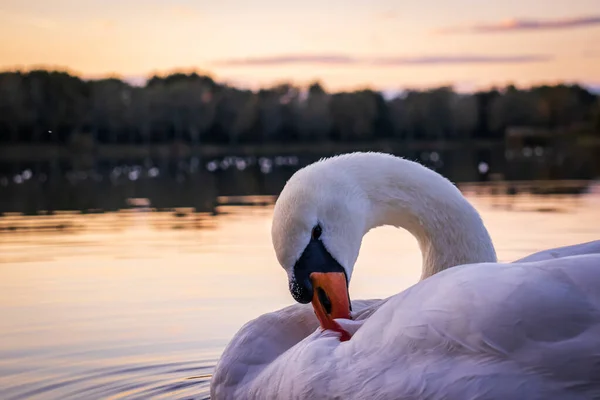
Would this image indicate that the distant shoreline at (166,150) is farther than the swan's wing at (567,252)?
Yes

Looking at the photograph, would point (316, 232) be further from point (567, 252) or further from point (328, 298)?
point (567, 252)

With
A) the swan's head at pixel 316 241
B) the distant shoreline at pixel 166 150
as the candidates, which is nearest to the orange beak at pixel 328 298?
the swan's head at pixel 316 241

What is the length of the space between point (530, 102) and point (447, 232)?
114m

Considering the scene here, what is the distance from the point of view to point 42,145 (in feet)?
263

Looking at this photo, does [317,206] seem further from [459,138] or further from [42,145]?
[459,138]

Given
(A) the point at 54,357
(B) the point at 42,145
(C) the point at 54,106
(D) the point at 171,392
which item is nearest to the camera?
(D) the point at 171,392

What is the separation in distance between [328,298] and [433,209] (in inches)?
33.6

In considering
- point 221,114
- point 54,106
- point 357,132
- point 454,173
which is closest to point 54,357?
point 454,173

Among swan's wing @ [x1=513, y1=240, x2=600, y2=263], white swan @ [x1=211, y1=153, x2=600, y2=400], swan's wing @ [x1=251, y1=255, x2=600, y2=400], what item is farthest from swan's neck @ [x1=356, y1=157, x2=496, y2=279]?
swan's wing @ [x1=251, y1=255, x2=600, y2=400]

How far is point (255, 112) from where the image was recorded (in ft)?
A: 364

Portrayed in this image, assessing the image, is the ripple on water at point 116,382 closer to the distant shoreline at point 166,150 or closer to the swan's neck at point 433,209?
the swan's neck at point 433,209

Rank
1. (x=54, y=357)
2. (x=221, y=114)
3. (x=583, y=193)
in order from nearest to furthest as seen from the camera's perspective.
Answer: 1. (x=54, y=357)
2. (x=583, y=193)
3. (x=221, y=114)

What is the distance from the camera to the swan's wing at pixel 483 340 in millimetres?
3461

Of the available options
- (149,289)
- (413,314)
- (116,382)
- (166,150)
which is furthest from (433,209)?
(166,150)
